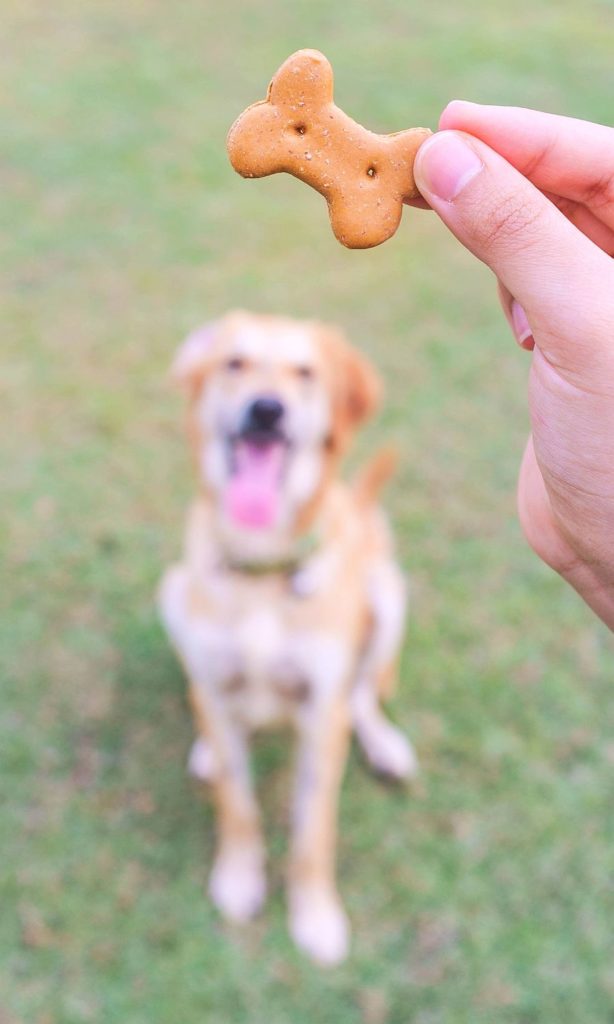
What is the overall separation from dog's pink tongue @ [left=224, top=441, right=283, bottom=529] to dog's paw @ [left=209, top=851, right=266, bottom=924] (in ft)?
3.00

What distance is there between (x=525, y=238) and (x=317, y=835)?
1643mm

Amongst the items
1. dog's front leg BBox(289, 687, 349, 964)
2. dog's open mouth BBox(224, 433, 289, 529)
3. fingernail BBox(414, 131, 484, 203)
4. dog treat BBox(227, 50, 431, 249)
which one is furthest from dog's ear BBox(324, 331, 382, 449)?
fingernail BBox(414, 131, 484, 203)

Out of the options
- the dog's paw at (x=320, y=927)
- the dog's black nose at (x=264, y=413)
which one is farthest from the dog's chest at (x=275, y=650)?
the dog's paw at (x=320, y=927)

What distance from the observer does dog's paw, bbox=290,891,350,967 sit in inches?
84.1

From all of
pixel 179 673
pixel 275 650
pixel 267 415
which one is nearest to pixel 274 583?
pixel 275 650

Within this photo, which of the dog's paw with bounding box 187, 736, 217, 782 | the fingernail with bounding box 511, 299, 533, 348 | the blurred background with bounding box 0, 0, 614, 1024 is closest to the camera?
the fingernail with bounding box 511, 299, 533, 348

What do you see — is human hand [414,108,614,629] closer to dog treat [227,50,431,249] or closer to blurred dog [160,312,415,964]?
dog treat [227,50,431,249]

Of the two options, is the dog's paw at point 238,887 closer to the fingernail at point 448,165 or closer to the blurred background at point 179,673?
the blurred background at point 179,673

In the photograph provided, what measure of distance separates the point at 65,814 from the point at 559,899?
1372mm

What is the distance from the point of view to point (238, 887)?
87.1 inches

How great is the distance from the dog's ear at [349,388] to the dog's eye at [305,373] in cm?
7

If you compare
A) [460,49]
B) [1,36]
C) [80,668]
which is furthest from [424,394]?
[1,36]

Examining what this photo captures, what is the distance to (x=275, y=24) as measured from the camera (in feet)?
24.8

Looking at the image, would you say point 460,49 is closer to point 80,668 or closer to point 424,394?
point 424,394
